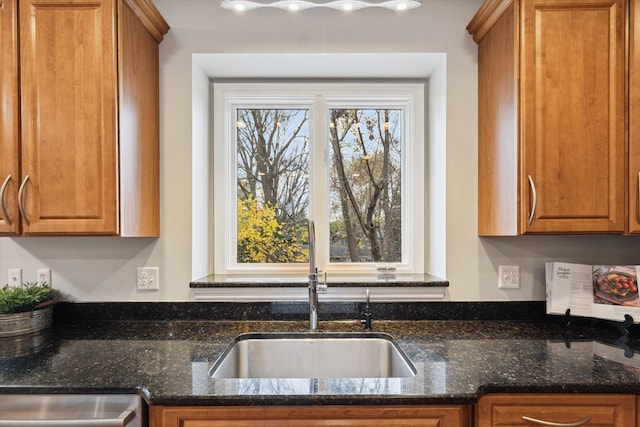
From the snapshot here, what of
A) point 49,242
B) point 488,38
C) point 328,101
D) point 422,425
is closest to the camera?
point 422,425

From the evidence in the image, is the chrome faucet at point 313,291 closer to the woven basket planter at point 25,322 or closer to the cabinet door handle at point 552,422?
the cabinet door handle at point 552,422

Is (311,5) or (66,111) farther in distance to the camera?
(311,5)

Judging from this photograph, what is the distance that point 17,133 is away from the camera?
144 cm

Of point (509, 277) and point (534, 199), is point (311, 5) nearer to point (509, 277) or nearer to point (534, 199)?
point (534, 199)

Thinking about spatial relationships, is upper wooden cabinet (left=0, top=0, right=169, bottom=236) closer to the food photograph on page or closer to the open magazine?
the open magazine

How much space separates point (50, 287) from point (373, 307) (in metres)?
1.48

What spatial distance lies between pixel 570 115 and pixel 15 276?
8.05 ft

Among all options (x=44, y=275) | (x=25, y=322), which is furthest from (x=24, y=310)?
(x=44, y=275)

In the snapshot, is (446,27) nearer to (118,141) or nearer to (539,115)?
(539,115)

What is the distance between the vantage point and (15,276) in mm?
1789

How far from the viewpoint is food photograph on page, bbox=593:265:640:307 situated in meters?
1.60

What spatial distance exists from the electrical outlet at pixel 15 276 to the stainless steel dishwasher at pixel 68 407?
855mm

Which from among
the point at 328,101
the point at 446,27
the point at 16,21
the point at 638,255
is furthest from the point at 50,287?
the point at 638,255

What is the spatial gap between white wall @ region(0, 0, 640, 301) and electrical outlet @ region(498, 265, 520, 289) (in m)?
0.03
